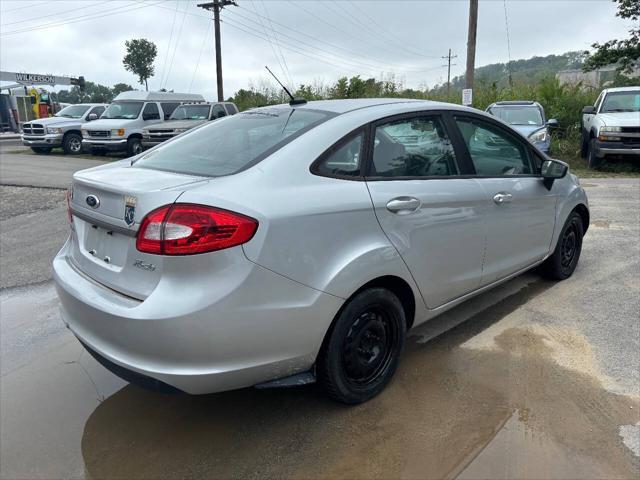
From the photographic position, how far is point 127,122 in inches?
670

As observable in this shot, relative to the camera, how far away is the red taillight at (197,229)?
7.40ft

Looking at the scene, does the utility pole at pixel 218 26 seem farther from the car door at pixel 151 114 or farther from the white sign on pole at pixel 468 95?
the white sign on pole at pixel 468 95

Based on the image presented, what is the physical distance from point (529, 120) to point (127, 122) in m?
12.3

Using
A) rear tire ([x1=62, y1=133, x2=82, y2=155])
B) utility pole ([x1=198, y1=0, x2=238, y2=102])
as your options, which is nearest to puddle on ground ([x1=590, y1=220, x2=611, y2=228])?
rear tire ([x1=62, y1=133, x2=82, y2=155])

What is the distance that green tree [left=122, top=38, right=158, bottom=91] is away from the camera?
64750 mm

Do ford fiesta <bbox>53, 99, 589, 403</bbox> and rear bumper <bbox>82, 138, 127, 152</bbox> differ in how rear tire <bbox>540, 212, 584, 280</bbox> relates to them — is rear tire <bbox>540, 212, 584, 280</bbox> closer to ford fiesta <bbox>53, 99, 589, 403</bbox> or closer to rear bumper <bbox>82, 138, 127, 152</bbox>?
ford fiesta <bbox>53, 99, 589, 403</bbox>

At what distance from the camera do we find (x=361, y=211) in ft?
8.85

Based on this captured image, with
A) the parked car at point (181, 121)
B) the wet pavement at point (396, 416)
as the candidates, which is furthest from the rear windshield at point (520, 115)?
the wet pavement at point (396, 416)

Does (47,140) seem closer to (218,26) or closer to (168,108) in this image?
(168,108)

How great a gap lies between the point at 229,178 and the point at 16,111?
37349 mm

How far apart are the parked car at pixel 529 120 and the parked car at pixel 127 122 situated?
439 inches

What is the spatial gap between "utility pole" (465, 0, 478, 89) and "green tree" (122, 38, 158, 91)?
55.3 meters

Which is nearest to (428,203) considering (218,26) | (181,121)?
(181,121)

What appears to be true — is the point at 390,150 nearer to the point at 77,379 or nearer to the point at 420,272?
the point at 420,272
